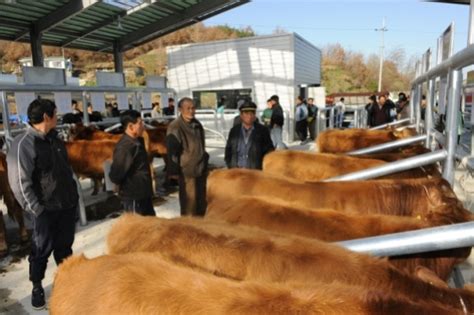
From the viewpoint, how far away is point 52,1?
883 cm

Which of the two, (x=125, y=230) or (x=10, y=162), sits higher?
(x=10, y=162)

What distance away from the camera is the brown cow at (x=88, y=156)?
Result: 23.9 ft

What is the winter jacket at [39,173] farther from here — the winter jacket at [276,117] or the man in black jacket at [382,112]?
the winter jacket at [276,117]

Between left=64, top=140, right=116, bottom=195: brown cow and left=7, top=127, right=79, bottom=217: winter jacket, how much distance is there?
371 cm

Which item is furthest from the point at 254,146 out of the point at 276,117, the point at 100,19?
the point at 100,19

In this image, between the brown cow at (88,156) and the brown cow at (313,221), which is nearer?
the brown cow at (313,221)

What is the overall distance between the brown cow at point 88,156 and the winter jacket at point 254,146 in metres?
3.27

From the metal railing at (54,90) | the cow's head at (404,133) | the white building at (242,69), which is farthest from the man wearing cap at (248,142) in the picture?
the white building at (242,69)

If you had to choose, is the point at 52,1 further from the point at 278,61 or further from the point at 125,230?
the point at 278,61

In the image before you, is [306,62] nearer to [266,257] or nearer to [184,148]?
[184,148]

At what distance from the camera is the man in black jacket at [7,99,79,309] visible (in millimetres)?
3350

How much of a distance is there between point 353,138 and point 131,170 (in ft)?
13.1

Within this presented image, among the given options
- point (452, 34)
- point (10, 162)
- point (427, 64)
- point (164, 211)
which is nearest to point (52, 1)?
point (164, 211)

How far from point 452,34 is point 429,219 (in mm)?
1431
